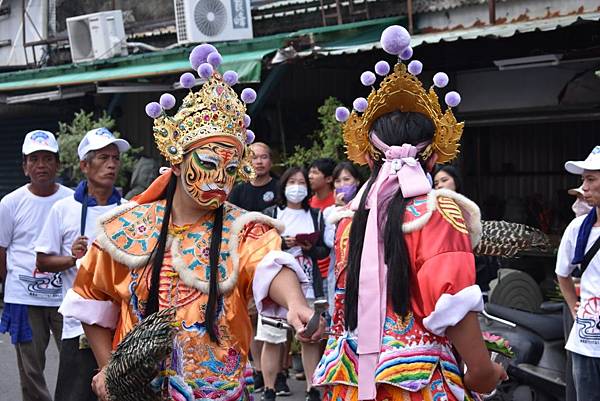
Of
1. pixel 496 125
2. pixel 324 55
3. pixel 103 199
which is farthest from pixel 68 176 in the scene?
pixel 103 199

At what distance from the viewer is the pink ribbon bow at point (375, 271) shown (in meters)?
3.76

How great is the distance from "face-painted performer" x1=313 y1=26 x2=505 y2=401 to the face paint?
Answer: 0.54 meters

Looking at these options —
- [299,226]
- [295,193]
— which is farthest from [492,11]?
[299,226]

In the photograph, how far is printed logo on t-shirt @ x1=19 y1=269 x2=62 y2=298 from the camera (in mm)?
6672

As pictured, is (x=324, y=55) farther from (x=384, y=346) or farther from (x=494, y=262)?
(x=384, y=346)

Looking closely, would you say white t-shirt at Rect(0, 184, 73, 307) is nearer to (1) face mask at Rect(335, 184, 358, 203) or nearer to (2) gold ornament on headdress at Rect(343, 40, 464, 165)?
(1) face mask at Rect(335, 184, 358, 203)

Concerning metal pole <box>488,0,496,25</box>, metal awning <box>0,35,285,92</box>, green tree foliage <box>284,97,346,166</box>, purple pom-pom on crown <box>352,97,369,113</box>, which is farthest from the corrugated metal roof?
purple pom-pom on crown <box>352,97,369,113</box>

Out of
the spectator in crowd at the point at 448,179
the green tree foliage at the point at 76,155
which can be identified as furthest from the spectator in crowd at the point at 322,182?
the green tree foliage at the point at 76,155

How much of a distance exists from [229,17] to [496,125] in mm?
4338

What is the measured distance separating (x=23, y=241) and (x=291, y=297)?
147 inches

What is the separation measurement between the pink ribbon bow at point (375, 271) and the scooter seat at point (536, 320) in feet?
11.4

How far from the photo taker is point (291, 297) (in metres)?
3.67

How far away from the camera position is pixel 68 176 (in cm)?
1314

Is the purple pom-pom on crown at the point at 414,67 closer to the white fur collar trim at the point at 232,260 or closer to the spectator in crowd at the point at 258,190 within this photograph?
the white fur collar trim at the point at 232,260
